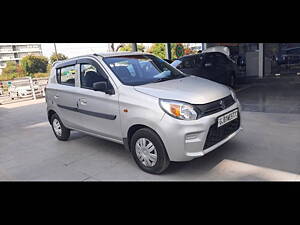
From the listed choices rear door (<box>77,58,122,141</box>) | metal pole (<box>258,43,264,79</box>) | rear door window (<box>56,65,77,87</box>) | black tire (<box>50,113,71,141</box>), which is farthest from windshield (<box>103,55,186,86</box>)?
metal pole (<box>258,43,264,79</box>)

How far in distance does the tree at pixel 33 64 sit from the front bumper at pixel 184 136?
→ 4359 cm

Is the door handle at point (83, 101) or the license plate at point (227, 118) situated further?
the door handle at point (83, 101)

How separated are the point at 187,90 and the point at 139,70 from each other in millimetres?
1057

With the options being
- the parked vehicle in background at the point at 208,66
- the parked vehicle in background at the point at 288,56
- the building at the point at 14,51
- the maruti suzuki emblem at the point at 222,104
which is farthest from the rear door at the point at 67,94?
the building at the point at 14,51

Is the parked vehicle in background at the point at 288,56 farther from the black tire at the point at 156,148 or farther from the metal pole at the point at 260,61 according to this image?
the black tire at the point at 156,148

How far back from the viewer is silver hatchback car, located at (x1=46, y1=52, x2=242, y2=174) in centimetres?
306

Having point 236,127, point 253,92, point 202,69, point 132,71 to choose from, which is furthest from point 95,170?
point 253,92

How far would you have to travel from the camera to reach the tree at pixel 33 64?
42.0 m

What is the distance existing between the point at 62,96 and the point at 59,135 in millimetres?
1030

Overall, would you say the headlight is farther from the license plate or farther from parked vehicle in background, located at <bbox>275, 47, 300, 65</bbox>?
parked vehicle in background, located at <bbox>275, 47, 300, 65</bbox>

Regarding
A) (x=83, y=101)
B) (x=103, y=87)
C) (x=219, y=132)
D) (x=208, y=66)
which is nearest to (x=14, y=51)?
(x=208, y=66)

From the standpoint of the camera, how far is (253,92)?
27.4 ft

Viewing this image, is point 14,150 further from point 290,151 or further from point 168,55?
point 168,55

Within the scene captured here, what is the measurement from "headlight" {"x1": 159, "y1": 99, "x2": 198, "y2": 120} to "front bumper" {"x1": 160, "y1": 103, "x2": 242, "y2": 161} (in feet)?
0.19
